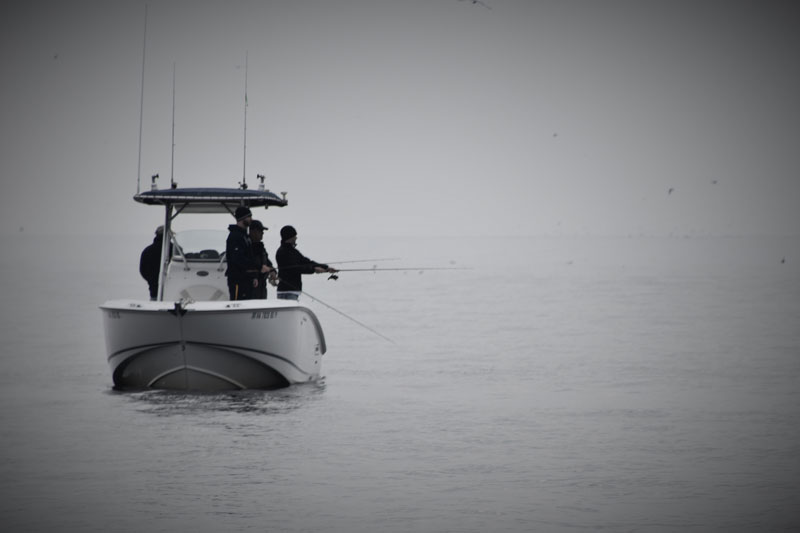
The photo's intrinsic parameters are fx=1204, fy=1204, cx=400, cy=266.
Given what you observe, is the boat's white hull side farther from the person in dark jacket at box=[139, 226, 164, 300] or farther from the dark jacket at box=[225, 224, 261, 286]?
the person in dark jacket at box=[139, 226, 164, 300]

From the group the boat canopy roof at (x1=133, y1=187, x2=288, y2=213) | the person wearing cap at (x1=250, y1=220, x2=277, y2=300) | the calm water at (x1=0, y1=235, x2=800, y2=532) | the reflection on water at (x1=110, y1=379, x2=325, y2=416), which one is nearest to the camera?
the calm water at (x1=0, y1=235, x2=800, y2=532)

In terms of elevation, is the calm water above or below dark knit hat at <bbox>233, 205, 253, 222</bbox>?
below

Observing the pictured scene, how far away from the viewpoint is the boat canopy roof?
17.0 metres

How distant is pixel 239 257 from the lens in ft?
53.8

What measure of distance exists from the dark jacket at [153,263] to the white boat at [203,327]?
220 mm

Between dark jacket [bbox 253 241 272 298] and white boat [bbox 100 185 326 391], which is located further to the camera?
dark jacket [bbox 253 241 272 298]

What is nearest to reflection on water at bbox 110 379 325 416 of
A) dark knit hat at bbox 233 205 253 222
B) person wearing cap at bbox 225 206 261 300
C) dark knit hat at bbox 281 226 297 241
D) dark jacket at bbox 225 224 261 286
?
person wearing cap at bbox 225 206 261 300

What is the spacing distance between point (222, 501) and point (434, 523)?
79.8 inches

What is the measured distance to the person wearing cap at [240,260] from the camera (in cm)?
1634

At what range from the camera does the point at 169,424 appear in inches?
581

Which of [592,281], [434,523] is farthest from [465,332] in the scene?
[592,281]

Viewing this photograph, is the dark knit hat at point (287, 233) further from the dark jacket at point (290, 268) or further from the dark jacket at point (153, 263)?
the dark jacket at point (153, 263)

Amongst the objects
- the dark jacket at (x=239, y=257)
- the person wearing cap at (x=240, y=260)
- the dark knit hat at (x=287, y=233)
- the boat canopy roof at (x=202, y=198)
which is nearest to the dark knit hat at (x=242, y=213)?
the person wearing cap at (x=240, y=260)

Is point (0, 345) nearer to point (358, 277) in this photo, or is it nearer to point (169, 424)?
point (169, 424)
